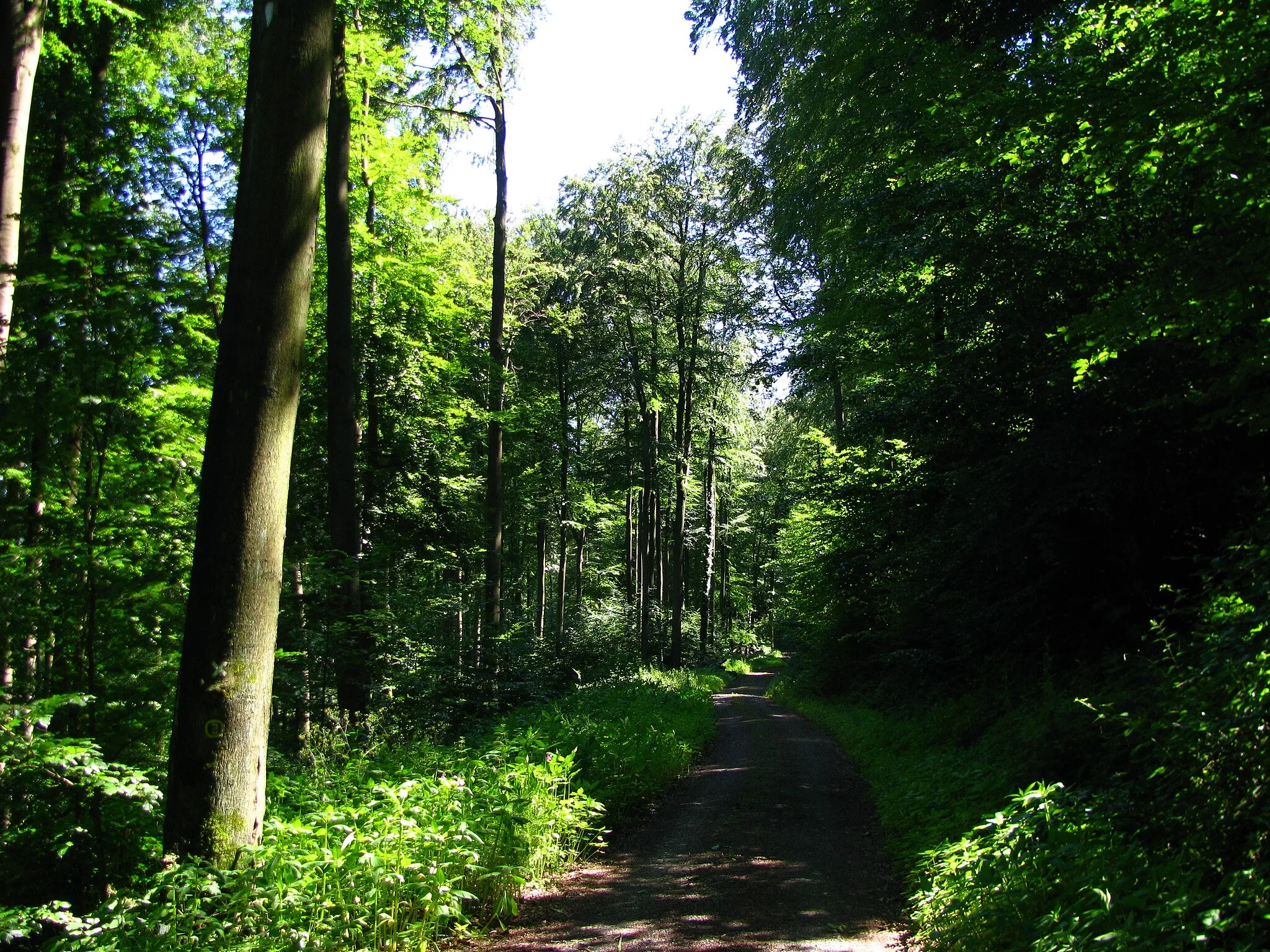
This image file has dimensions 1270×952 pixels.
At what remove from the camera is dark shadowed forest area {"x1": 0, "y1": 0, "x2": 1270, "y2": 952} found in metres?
3.88

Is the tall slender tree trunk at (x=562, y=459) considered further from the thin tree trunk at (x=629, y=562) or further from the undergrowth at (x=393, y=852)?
the undergrowth at (x=393, y=852)

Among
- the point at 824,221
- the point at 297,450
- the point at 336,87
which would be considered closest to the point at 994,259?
the point at 824,221

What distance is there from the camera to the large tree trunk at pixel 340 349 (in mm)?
10125

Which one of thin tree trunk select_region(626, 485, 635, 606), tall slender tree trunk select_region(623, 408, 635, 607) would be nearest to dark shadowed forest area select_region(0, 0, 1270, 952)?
tall slender tree trunk select_region(623, 408, 635, 607)

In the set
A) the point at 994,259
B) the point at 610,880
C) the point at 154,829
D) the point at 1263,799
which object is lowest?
the point at 610,880

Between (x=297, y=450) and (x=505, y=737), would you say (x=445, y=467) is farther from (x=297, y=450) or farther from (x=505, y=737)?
(x=505, y=737)

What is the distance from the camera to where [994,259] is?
9047mm

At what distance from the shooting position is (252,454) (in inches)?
154

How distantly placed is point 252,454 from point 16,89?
202 inches

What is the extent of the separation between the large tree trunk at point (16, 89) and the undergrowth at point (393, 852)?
17.0 feet

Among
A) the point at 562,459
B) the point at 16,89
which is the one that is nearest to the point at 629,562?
the point at 562,459

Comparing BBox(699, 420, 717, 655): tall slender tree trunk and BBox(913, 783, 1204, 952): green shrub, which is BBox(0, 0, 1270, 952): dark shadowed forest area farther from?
BBox(699, 420, 717, 655): tall slender tree trunk

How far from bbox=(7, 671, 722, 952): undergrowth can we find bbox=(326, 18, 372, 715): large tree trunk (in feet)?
10.4

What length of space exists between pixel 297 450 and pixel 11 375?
9.49m
